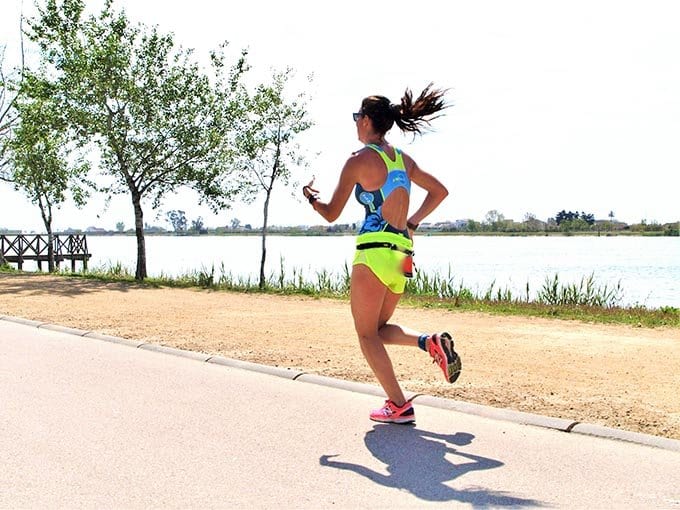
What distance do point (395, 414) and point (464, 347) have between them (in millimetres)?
3802

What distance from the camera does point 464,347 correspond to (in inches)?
357

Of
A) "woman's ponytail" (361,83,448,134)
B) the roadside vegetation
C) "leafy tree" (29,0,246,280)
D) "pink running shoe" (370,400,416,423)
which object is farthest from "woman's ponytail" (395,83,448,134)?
"leafy tree" (29,0,246,280)

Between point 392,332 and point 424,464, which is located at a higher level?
point 392,332

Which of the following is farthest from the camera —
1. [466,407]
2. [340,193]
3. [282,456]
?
[466,407]

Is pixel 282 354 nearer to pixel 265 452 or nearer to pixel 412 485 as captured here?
pixel 265 452

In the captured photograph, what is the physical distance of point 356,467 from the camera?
449cm

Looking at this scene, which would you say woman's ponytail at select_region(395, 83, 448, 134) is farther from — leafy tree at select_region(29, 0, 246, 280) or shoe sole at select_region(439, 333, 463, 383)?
leafy tree at select_region(29, 0, 246, 280)

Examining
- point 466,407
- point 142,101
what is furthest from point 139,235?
point 466,407

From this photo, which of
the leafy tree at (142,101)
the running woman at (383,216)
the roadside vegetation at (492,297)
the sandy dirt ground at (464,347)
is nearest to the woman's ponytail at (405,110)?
the running woman at (383,216)

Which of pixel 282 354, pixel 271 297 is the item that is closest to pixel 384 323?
pixel 282 354

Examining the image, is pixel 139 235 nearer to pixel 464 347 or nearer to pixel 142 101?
pixel 142 101

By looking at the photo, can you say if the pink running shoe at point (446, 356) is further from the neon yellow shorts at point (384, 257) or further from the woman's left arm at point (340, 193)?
the woman's left arm at point (340, 193)

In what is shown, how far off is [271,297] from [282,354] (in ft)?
27.6

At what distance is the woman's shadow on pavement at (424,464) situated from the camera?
13.1ft
